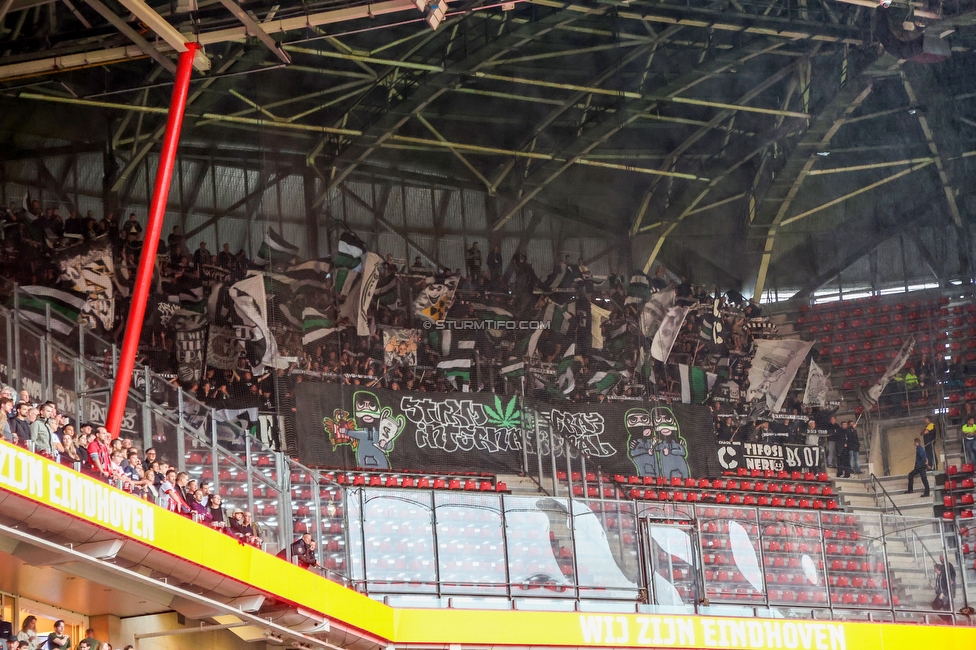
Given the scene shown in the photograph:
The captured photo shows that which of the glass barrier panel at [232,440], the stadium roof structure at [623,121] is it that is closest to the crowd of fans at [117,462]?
the glass barrier panel at [232,440]

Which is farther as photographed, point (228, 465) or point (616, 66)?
point (616, 66)

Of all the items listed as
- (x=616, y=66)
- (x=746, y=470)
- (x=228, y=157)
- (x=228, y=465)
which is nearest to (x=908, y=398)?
(x=746, y=470)

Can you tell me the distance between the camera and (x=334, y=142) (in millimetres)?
23391

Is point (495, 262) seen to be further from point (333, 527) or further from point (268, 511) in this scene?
point (268, 511)

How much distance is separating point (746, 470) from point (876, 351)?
4736 millimetres

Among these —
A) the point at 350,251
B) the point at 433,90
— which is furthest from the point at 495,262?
the point at 433,90

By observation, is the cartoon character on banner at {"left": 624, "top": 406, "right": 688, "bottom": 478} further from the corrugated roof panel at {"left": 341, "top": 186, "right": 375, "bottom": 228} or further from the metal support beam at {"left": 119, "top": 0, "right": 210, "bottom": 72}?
the metal support beam at {"left": 119, "top": 0, "right": 210, "bottom": 72}

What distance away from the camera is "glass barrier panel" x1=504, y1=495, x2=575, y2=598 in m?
15.8

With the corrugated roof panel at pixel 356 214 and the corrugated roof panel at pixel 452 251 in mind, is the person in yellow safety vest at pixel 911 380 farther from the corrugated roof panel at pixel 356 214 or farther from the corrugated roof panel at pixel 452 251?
the corrugated roof panel at pixel 356 214

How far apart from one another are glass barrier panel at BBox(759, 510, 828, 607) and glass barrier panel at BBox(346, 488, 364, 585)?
538 centimetres

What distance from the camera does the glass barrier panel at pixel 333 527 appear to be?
14938 mm

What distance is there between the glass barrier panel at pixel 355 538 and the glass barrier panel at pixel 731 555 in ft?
14.6

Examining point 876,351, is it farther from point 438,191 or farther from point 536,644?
point 536,644

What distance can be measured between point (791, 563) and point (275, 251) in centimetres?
893
